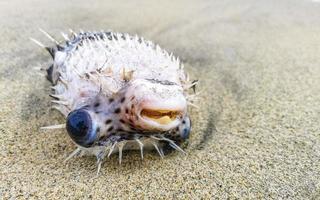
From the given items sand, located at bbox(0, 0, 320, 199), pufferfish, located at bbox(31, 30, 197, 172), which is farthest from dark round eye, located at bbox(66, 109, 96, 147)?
sand, located at bbox(0, 0, 320, 199)

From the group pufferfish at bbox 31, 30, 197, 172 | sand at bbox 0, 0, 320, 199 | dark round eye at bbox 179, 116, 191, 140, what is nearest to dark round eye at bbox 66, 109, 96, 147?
pufferfish at bbox 31, 30, 197, 172

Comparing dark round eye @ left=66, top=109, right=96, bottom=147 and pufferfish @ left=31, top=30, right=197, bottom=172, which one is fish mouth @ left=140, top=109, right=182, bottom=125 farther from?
dark round eye @ left=66, top=109, right=96, bottom=147

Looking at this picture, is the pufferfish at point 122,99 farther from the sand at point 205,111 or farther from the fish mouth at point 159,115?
the sand at point 205,111

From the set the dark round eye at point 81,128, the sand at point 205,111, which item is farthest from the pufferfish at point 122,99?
the sand at point 205,111

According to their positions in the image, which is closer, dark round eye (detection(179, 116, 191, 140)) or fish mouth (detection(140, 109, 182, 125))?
fish mouth (detection(140, 109, 182, 125))

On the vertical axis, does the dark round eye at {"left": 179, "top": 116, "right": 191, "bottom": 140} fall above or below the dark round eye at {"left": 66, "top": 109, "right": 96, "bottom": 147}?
below

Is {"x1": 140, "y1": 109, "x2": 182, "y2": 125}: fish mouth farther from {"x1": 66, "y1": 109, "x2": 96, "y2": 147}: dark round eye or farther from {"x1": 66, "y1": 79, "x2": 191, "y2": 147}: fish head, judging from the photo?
{"x1": 66, "y1": 109, "x2": 96, "y2": 147}: dark round eye
